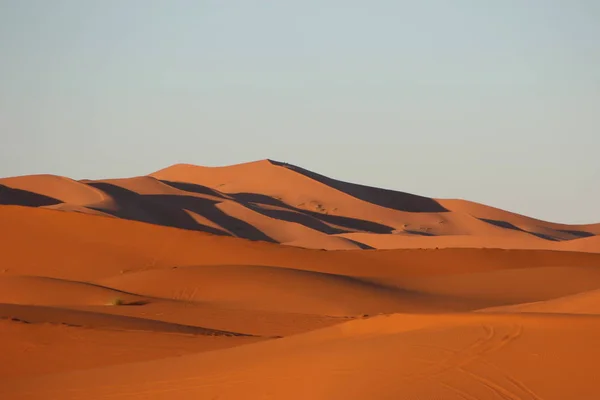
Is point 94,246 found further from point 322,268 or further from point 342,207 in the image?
point 342,207

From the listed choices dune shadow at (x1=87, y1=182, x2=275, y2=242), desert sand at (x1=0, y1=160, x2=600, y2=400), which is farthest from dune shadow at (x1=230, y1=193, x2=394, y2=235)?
desert sand at (x1=0, y1=160, x2=600, y2=400)

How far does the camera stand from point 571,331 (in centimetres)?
898

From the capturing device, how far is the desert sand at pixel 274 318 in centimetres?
841

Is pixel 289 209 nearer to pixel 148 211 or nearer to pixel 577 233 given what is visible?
pixel 148 211

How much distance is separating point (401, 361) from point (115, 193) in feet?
180

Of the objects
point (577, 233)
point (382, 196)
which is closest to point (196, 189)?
point (382, 196)

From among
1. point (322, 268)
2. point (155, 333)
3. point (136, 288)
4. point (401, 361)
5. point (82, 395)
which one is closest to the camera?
point (401, 361)

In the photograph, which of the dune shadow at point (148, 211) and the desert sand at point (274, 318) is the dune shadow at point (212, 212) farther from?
the desert sand at point (274, 318)

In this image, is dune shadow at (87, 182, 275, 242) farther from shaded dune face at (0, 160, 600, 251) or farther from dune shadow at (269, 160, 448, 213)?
dune shadow at (269, 160, 448, 213)

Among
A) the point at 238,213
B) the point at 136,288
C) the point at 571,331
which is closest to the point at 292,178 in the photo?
the point at 238,213

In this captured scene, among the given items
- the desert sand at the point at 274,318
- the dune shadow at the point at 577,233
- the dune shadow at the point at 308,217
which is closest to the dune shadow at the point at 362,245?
the dune shadow at the point at 308,217

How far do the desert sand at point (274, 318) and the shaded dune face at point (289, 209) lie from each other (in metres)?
9.80

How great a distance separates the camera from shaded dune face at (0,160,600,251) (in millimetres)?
59656

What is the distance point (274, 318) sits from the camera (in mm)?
18016
